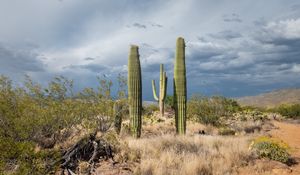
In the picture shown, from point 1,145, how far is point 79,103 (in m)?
7.23

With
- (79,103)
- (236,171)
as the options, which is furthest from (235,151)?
(79,103)

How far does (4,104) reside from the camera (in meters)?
11.0

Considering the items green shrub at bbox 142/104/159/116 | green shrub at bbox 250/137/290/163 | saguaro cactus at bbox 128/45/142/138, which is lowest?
green shrub at bbox 250/137/290/163

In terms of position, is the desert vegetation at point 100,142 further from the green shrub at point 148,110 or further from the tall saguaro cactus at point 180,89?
the green shrub at point 148,110

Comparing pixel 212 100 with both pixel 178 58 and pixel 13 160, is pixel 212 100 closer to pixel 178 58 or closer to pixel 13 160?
pixel 178 58

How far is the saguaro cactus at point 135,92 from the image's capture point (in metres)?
16.8

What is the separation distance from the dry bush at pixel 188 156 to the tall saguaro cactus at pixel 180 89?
316 centimetres

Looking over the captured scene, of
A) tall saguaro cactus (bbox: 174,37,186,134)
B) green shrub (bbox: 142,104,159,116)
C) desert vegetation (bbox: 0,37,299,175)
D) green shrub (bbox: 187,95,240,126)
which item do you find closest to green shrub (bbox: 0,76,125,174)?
desert vegetation (bbox: 0,37,299,175)

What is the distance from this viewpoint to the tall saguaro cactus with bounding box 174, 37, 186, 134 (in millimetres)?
18375

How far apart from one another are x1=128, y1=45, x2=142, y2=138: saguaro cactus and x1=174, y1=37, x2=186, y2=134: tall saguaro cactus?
2376 millimetres

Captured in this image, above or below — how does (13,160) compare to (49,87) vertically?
below

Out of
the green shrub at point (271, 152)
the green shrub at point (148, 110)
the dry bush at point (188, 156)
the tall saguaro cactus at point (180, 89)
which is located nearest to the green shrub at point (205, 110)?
the tall saguaro cactus at point (180, 89)

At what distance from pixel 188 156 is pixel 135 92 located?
5898mm

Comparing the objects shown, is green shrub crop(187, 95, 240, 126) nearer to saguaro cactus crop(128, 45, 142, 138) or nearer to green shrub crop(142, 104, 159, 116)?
green shrub crop(142, 104, 159, 116)
